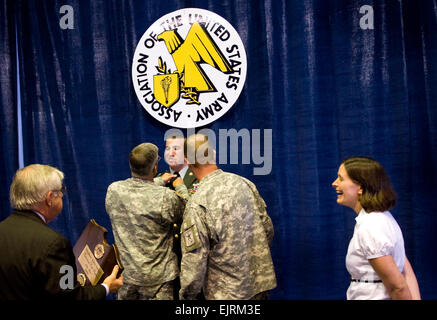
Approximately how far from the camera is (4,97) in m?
2.94

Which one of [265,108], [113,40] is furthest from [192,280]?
[113,40]

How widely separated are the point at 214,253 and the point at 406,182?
1.27 m

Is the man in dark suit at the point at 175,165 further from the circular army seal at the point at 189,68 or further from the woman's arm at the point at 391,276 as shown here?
the woman's arm at the point at 391,276

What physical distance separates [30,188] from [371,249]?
116 centimetres

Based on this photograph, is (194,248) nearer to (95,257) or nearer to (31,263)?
(95,257)

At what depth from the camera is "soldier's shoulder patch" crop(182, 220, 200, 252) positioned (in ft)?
5.79

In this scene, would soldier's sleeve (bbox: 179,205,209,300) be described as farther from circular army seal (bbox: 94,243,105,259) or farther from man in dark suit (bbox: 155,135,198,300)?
man in dark suit (bbox: 155,135,198,300)

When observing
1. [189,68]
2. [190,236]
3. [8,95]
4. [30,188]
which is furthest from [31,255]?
[8,95]

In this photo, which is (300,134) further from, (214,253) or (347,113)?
(214,253)

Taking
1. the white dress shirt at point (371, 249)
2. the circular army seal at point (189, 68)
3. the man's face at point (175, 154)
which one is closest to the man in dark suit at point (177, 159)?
the man's face at point (175, 154)

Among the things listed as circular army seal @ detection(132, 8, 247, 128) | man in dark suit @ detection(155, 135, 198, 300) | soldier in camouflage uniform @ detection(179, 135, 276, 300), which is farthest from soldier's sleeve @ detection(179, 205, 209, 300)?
circular army seal @ detection(132, 8, 247, 128)

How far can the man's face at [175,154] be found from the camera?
97.9 inches

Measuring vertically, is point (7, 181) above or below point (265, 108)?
below

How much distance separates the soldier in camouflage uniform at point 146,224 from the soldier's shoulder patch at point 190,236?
0.21 m
